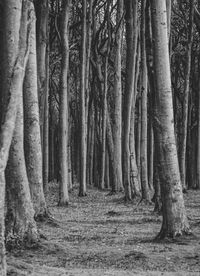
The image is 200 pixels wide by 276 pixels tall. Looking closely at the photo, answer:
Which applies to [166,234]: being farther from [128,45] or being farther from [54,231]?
[128,45]

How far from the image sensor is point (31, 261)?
720cm

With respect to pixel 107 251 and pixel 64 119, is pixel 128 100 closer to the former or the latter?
pixel 64 119

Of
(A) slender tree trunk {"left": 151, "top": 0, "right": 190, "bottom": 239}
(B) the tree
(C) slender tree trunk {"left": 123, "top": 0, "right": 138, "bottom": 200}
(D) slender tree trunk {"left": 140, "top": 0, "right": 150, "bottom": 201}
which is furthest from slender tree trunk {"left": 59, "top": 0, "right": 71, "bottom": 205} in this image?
(B) the tree

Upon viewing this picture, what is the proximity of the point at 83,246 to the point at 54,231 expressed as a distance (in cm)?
157

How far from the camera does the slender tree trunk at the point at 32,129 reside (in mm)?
10227

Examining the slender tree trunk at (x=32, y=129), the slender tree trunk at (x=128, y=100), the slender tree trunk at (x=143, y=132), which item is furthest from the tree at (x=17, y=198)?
the slender tree trunk at (x=128, y=100)

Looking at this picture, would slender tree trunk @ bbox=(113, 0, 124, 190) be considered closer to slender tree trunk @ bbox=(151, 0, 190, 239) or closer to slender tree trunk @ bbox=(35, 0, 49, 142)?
slender tree trunk @ bbox=(35, 0, 49, 142)

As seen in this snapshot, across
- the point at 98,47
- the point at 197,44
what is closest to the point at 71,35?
the point at 98,47

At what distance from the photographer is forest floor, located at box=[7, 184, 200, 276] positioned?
6.93 m

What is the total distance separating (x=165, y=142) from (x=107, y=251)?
2.14m

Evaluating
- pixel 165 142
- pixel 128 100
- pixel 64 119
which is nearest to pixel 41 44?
pixel 64 119

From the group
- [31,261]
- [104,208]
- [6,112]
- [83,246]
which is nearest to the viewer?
[6,112]

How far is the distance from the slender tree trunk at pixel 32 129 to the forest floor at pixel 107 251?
843 mm

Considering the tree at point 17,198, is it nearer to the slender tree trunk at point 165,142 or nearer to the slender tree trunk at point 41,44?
the slender tree trunk at point 165,142
